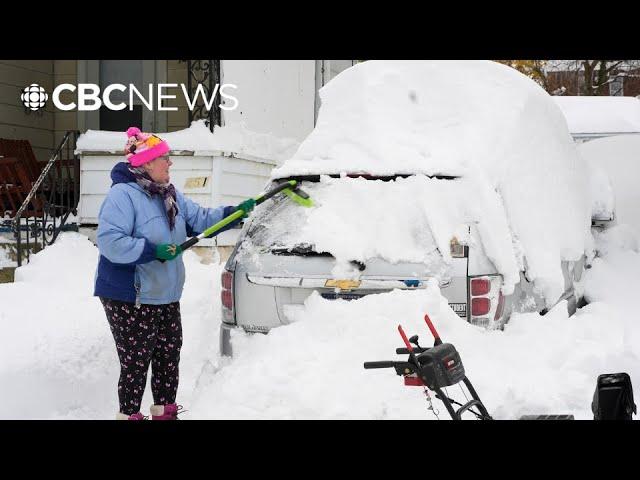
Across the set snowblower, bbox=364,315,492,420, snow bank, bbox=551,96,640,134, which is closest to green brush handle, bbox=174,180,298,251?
→ snowblower, bbox=364,315,492,420

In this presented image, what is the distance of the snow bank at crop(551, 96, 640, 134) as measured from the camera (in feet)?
37.0

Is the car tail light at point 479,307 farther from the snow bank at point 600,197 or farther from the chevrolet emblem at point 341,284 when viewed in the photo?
the snow bank at point 600,197

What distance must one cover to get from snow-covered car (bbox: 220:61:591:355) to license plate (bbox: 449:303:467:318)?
12 mm

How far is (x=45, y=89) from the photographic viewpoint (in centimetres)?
1345

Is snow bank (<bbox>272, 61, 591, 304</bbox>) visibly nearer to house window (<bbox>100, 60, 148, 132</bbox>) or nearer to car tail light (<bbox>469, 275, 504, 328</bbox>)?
car tail light (<bbox>469, 275, 504, 328</bbox>)

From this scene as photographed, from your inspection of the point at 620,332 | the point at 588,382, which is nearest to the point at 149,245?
the point at 588,382

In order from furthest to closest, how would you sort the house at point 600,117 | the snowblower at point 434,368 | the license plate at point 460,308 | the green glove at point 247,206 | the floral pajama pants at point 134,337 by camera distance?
the house at point 600,117, the green glove at point 247,206, the floral pajama pants at point 134,337, the license plate at point 460,308, the snowblower at point 434,368

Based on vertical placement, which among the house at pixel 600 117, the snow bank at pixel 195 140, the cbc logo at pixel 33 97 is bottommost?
the snow bank at pixel 195 140

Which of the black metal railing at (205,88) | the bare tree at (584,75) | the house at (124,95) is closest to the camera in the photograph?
the black metal railing at (205,88)

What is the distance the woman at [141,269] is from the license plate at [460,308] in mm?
1466

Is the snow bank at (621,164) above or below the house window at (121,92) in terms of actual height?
below

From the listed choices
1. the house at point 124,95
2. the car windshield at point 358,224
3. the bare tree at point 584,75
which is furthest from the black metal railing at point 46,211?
the bare tree at point 584,75

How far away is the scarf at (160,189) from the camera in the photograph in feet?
17.3
